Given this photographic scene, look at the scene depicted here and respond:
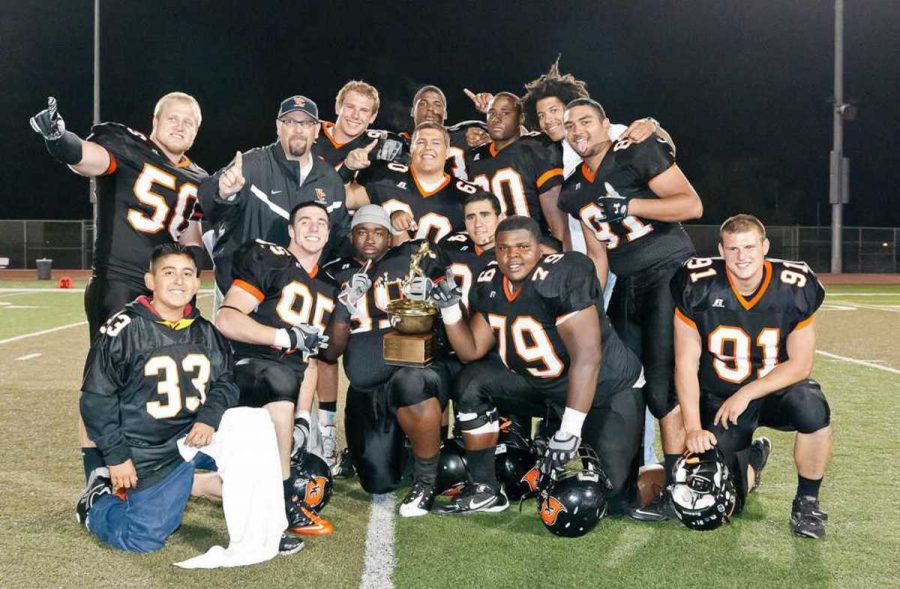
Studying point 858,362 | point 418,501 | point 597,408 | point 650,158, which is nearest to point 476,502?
point 418,501

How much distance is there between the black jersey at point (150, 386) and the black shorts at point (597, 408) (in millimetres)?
A: 1137

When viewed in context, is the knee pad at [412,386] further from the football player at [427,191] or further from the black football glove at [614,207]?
the black football glove at [614,207]

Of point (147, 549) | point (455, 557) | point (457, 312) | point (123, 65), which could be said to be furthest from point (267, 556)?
point (123, 65)

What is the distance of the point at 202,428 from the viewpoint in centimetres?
344

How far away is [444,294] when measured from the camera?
398 centimetres

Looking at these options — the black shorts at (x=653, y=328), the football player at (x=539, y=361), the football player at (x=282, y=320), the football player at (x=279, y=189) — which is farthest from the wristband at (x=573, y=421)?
the football player at (x=279, y=189)

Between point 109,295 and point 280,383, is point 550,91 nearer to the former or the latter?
point 280,383

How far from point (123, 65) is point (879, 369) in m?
38.6

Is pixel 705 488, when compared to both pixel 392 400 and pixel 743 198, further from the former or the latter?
pixel 743 198

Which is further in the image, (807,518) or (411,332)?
(411,332)

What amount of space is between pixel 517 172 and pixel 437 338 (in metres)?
1.34

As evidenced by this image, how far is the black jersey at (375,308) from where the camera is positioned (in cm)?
441

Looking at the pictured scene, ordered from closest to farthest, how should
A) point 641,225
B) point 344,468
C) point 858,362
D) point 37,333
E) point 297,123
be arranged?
point 641,225, point 297,123, point 344,468, point 858,362, point 37,333

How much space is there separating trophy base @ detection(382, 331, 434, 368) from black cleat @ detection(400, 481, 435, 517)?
0.56m
